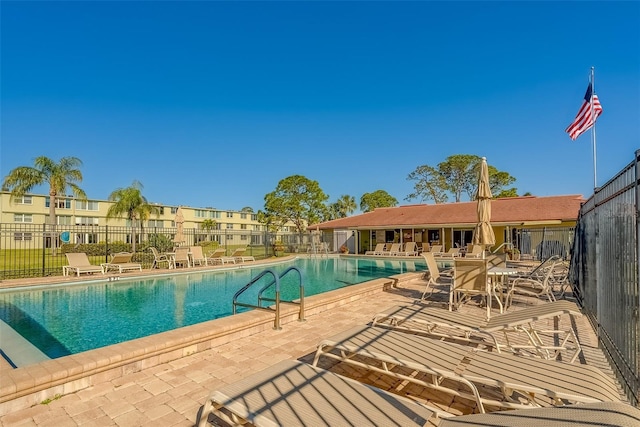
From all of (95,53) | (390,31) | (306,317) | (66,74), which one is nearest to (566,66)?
(390,31)

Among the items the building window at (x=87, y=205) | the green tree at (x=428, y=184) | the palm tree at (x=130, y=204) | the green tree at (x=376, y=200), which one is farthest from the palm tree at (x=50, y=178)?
the green tree at (x=376, y=200)

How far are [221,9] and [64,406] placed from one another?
18.3 metres

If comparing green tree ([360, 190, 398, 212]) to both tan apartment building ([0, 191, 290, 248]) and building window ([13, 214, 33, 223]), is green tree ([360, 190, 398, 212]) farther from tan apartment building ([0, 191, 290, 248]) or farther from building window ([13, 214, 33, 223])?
building window ([13, 214, 33, 223])

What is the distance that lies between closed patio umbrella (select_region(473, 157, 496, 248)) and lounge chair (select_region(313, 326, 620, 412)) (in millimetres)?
6179

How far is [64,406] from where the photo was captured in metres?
2.91

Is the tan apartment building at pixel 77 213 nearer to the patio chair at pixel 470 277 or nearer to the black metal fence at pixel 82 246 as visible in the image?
the black metal fence at pixel 82 246

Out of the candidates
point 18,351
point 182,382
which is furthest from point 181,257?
point 182,382

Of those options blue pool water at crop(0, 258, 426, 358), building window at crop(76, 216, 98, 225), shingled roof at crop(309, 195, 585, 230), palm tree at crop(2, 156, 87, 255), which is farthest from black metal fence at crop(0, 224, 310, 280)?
building window at crop(76, 216, 98, 225)

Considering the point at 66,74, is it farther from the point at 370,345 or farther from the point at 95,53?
the point at 370,345

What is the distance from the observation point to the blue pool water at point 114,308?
5.89 m

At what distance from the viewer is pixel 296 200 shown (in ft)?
119

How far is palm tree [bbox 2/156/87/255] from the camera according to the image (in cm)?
2461

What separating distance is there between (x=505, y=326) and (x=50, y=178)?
32.4 m

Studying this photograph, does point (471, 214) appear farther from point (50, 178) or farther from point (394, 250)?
point (50, 178)
